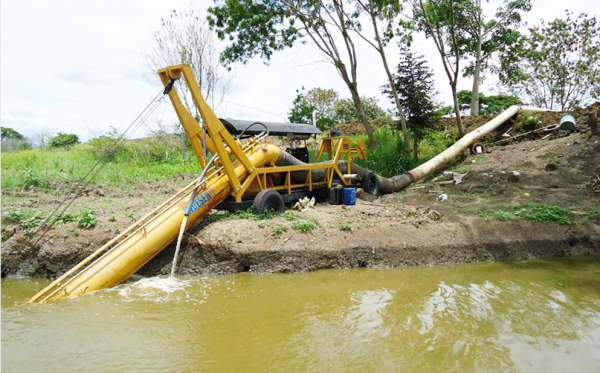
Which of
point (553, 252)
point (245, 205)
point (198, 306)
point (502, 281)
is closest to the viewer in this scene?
point (198, 306)

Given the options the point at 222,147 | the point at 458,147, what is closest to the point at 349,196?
the point at 222,147

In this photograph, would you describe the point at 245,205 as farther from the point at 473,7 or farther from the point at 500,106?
the point at 500,106

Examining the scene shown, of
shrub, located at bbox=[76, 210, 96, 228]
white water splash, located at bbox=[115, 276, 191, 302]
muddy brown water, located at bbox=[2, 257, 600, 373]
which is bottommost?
muddy brown water, located at bbox=[2, 257, 600, 373]

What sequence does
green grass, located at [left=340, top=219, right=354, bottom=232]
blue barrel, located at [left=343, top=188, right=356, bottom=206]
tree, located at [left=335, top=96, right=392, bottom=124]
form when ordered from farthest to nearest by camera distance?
tree, located at [left=335, top=96, right=392, bottom=124] → blue barrel, located at [left=343, top=188, right=356, bottom=206] → green grass, located at [left=340, top=219, right=354, bottom=232]

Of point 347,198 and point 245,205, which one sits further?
point 347,198

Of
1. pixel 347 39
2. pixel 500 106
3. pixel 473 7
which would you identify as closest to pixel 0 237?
pixel 347 39

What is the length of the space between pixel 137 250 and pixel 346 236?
142 inches

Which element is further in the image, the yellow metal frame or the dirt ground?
the yellow metal frame

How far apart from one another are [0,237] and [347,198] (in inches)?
282

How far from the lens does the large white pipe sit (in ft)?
40.7

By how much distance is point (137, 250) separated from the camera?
19.3ft

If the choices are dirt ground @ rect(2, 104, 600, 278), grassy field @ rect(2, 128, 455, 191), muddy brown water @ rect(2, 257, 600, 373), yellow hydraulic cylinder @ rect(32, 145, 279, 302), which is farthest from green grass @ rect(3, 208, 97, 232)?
grassy field @ rect(2, 128, 455, 191)

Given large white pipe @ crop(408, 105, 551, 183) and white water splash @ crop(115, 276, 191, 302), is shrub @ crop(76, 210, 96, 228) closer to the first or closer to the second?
white water splash @ crop(115, 276, 191, 302)

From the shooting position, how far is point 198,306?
503 centimetres
